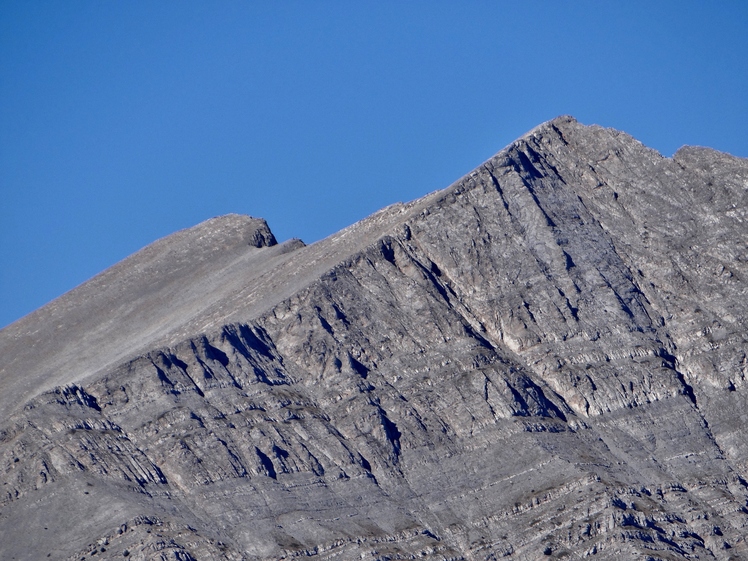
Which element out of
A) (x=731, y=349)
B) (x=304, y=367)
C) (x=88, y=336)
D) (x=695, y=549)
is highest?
(x=88, y=336)

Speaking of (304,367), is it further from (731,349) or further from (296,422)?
(731,349)

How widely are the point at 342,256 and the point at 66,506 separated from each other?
118 ft

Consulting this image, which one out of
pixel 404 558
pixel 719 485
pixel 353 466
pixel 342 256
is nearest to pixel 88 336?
pixel 342 256

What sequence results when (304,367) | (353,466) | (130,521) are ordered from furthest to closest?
(304,367), (353,466), (130,521)

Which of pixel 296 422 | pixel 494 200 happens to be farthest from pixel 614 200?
pixel 296 422

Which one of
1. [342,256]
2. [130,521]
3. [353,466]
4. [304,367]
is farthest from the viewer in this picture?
[342,256]

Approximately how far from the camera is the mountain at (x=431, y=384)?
126750 millimetres

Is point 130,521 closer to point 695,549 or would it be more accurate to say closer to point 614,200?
point 695,549

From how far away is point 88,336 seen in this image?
507 feet

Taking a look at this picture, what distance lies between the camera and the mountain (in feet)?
416

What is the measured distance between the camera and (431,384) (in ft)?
461

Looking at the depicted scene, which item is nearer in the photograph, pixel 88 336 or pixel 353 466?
pixel 353 466

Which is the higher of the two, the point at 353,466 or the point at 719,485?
the point at 353,466

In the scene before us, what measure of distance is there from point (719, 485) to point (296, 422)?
1128 inches
